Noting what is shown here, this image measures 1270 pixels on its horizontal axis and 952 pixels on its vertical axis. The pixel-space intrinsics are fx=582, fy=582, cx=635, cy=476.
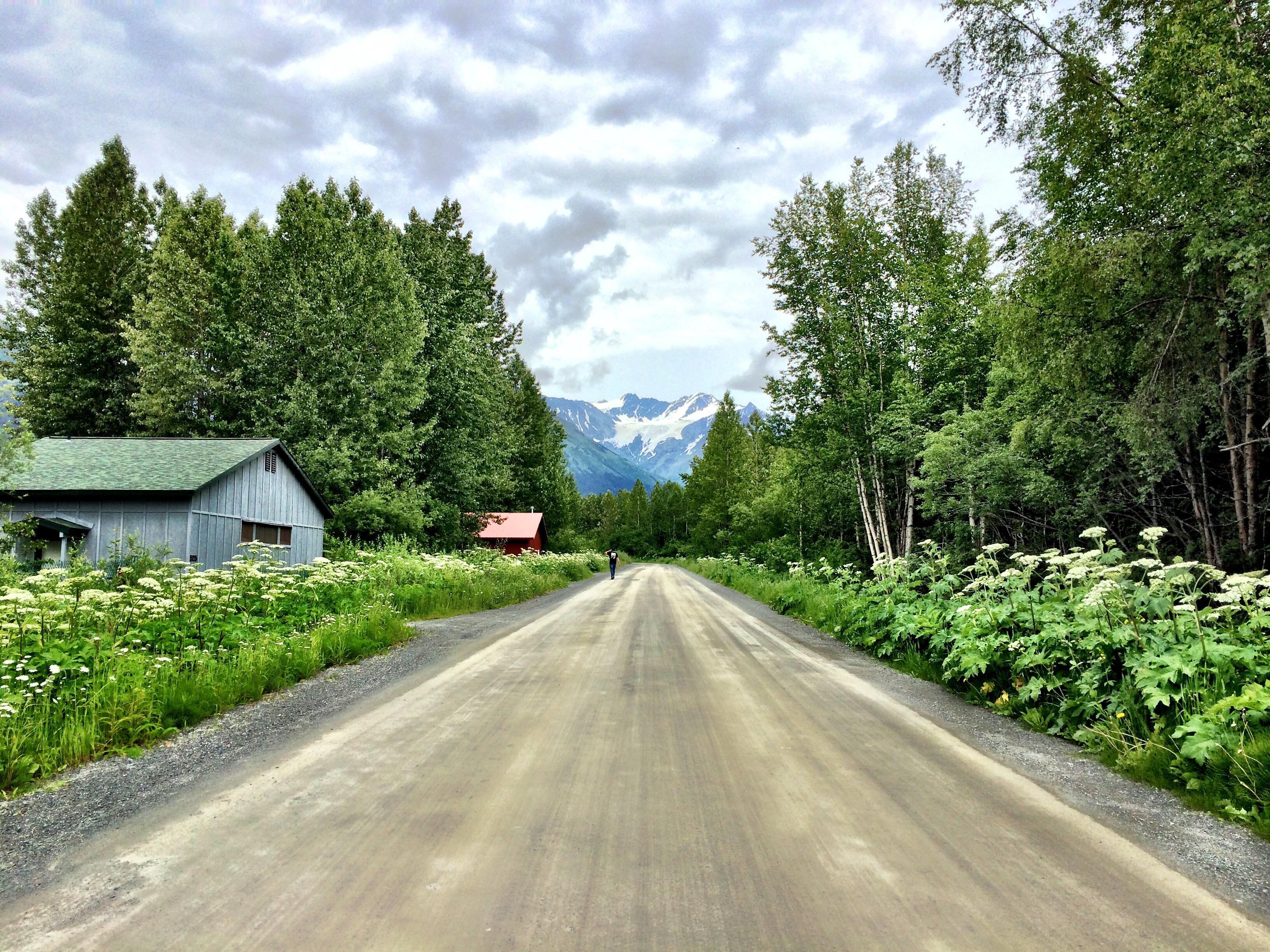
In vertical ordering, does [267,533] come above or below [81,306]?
below

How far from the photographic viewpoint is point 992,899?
8.04 ft

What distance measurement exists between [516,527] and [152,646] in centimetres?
3876

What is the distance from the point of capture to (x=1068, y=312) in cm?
971

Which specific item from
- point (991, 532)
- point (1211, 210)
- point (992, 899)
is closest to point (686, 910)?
point (992, 899)

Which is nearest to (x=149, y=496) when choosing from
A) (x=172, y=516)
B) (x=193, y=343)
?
(x=172, y=516)

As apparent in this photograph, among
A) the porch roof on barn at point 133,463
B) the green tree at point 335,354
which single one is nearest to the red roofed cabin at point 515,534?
the green tree at point 335,354

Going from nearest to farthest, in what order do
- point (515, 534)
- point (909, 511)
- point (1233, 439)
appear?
1. point (1233, 439)
2. point (909, 511)
3. point (515, 534)

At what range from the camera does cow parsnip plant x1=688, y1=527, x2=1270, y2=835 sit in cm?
354

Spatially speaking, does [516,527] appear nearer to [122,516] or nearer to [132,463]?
[132,463]

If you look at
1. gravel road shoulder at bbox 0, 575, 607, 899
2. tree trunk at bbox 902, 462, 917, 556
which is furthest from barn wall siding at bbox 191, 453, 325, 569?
tree trunk at bbox 902, 462, 917, 556

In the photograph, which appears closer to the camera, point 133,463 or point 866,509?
point 133,463

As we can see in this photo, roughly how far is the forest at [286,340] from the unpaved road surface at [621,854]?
60.6ft

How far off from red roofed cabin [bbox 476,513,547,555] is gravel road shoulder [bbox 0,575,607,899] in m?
36.3

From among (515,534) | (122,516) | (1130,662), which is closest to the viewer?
(1130,662)
